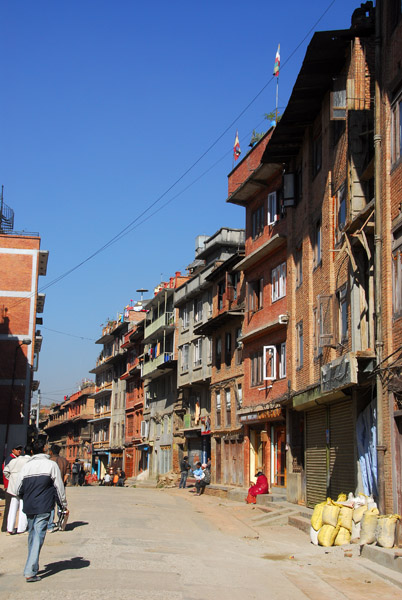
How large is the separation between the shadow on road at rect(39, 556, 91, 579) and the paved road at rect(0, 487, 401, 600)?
15 millimetres

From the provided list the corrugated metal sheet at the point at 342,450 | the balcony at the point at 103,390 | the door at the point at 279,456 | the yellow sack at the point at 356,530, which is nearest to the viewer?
the yellow sack at the point at 356,530

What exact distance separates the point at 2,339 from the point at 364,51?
128 ft

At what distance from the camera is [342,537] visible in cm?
1537

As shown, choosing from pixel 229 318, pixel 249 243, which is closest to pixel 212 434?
pixel 229 318

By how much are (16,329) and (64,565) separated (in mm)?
42485

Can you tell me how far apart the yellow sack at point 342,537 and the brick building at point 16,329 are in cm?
3725

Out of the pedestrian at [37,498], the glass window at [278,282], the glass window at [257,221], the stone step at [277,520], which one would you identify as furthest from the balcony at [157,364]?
the pedestrian at [37,498]

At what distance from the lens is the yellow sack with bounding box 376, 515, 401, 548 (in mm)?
13375

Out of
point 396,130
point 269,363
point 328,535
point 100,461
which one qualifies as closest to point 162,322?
point 269,363

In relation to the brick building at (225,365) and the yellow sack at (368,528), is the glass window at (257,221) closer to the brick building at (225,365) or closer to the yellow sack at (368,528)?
the brick building at (225,365)

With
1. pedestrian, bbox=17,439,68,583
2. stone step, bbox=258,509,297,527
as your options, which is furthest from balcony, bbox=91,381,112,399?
pedestrian, bbox=17,439,68,583

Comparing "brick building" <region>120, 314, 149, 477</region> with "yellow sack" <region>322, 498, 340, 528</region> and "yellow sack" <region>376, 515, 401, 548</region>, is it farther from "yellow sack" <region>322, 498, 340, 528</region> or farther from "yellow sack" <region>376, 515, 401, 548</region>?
"yellow sack" <region>376, 515, 401, 548</region>

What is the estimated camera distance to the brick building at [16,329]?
2007 inches

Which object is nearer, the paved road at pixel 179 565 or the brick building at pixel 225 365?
the paved road at pixel 179 565
